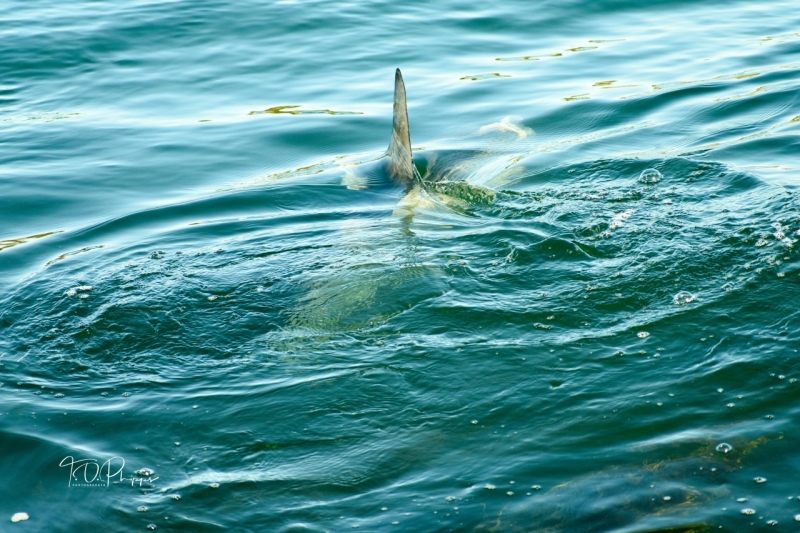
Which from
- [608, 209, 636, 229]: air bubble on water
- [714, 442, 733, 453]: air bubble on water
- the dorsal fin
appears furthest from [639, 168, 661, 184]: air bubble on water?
[714, 442, 733, 453]: air bubble on water

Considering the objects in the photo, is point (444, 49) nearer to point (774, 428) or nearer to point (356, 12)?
point (356, 12)

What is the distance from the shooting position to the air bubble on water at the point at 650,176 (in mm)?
5902

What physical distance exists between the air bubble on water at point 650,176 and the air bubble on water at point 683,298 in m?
1.72

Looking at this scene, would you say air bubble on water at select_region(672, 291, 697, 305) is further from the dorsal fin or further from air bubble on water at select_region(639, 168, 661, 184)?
the dorsal fin

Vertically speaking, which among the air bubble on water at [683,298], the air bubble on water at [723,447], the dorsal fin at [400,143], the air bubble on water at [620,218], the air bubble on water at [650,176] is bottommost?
the air bubble on water at [723,447]

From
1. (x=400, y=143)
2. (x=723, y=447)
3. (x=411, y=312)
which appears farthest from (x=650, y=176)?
(x=723, y=447)

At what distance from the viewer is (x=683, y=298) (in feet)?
14.2

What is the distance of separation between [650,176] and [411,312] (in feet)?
8.04

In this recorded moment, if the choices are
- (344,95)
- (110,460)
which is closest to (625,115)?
(344,95)

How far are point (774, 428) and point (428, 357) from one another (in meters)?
1.56

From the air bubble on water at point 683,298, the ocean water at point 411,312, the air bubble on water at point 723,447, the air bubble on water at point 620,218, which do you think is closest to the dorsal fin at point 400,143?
the ocean water at point 411,312

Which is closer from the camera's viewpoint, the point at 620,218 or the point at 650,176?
the point at 620,218

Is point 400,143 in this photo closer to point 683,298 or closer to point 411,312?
point 411,312

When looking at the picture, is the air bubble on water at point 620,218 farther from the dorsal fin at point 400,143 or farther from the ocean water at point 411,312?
the dorsal fin at point 400,143
